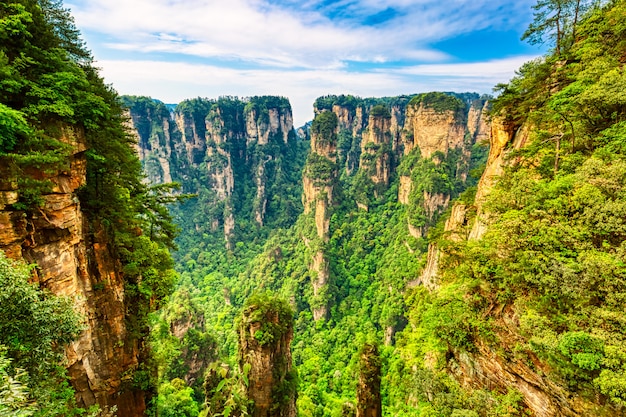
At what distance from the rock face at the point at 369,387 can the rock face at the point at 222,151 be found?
224 feet

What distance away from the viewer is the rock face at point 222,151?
278 ft

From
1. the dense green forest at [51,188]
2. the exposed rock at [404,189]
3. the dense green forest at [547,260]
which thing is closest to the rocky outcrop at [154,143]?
the exposed rock at [404,189]

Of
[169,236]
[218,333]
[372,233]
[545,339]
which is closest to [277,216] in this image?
[372,233]

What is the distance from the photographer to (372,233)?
57.2 m

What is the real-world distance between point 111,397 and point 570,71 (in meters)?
24.3

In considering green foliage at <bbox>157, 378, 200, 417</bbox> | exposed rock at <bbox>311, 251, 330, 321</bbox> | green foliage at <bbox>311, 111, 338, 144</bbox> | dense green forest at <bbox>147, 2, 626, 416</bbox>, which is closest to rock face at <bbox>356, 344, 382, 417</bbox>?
dense green forest at <bbox>147, 2, 626, 416</bbox>

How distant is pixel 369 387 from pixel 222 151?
81266mm

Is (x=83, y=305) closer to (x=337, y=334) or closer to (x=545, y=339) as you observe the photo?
(x=545, y=339)

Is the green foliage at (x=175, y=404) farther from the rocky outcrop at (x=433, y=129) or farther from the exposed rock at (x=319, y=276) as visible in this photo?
the rocky outcrop at (x=433, y=129)

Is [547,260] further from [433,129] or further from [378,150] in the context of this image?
[378,150]

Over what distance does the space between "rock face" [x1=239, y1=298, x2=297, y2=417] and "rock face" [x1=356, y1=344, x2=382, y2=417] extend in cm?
590

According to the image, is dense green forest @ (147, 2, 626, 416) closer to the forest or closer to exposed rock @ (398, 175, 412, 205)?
the forest

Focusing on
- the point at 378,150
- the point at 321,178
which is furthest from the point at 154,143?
the point at 378,150

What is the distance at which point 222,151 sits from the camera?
87062 mm
